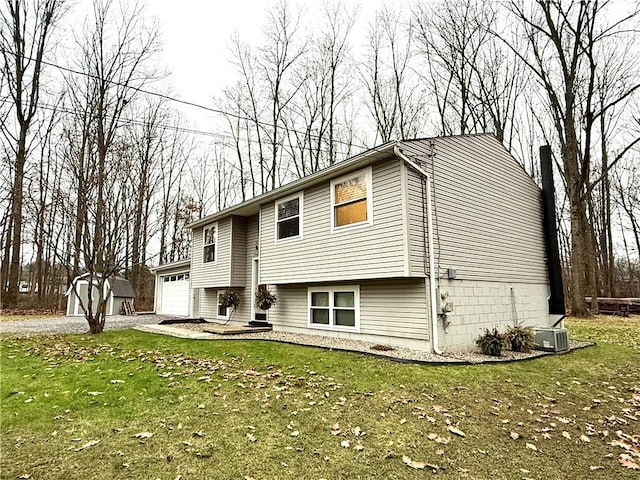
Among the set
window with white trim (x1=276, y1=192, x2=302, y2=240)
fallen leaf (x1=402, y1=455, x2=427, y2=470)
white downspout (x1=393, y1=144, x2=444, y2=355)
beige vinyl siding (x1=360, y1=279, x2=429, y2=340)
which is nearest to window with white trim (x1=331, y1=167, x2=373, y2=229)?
white downspout (x1=393, y1=144, x2=444, y2=355)

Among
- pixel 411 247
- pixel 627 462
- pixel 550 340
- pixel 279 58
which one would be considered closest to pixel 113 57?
pixel 279 58

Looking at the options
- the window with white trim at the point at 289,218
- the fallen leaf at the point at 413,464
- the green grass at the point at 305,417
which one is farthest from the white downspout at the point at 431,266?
the fallen leaf at the point at 413,464

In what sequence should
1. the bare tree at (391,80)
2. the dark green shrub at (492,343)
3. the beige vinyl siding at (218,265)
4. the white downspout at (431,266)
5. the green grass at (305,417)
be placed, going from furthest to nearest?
the bare tree at (391,80) → the beige vinyl siding at (218,265) → the dark green shrub at (492,343) → the white downspout at (431,266) → the green grass at (305,417)

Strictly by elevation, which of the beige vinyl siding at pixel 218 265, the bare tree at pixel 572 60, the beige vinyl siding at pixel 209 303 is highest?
the bare tree at pixel 572 60

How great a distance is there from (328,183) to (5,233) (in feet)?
70.0

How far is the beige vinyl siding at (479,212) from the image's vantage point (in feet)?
27.2

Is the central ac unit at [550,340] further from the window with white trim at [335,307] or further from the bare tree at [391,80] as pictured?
the bare tree at [391,80]

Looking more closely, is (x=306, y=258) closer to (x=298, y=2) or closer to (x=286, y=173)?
(x=286, y=173)

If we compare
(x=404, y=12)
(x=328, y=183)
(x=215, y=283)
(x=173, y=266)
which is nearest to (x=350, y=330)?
(x=328, y=183)

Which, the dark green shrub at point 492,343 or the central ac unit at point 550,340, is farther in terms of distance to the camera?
the central ac unit at point 550,340

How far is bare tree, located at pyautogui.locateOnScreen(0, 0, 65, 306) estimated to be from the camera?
61.5 feet

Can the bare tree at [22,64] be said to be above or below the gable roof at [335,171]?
above

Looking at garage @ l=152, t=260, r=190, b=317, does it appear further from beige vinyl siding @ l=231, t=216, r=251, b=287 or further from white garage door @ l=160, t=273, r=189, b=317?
beige vinyl siding @ l=231, t=216, r=251, b=287

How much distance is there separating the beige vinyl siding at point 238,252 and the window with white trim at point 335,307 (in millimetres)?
4048
